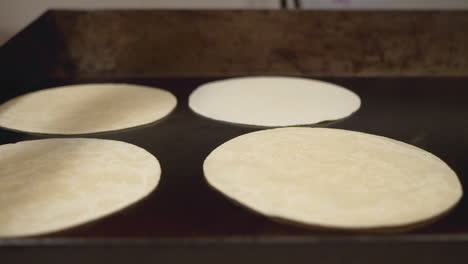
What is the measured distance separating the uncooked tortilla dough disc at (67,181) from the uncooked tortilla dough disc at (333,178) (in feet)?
0.56

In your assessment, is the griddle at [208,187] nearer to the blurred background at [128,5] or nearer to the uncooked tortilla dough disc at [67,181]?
the uncooked tortilla dough disc at [67,181]

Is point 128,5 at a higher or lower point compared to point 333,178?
higher

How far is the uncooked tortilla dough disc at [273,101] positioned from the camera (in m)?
1.33

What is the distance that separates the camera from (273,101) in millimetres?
1443

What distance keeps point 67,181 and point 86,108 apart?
46 centimetres

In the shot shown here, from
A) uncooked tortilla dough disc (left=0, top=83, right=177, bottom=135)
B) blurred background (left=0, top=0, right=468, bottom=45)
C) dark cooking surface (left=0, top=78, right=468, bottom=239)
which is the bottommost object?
dark cooking surface (left=0, top=78, right=468, bottom=239)

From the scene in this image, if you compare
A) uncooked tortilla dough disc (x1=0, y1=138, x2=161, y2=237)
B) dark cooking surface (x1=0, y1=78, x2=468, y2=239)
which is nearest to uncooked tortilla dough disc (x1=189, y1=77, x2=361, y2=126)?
dark cooking surface (x1=0, y1=78, x2=468, y2=239)

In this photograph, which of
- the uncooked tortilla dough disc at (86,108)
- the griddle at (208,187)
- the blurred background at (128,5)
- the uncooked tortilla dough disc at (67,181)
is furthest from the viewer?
the blurred background at (128,5)

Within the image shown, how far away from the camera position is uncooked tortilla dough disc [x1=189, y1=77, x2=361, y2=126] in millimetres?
1329

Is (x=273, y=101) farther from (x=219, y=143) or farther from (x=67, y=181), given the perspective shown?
(x=67, y=181)

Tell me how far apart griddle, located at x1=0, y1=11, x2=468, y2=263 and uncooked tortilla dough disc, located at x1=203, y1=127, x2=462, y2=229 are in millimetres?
30

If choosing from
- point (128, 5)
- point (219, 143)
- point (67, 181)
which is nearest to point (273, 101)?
point (219, 143)

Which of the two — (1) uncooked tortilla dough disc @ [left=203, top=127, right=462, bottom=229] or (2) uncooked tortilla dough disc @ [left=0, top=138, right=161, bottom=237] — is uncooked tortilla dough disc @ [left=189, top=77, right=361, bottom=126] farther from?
(2) uncooked tortilla dough disc @ [left=0, top=138, right=161, bottom=237]

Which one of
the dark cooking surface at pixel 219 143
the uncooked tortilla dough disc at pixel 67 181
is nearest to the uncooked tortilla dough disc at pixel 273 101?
the dark cooking surface at pixel 219 143
